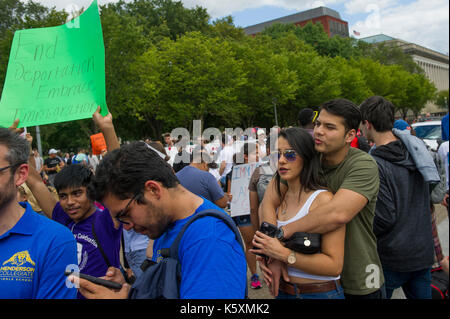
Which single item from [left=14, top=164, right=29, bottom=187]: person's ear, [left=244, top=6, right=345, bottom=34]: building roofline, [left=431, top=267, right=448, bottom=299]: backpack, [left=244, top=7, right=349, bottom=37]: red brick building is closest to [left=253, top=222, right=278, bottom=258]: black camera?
[left=14, top=164, right=29, bottom=187]: person's ear

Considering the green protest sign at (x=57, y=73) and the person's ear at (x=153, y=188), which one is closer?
the person's ear at (x=153, y=188)

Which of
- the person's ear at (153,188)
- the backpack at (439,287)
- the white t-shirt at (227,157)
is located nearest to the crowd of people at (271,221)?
the person's ear at (153,188)

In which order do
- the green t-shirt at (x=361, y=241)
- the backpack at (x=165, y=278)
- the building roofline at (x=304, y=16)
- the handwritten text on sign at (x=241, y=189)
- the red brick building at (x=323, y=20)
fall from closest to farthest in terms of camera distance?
the backpack at (x=165, y=278), the green t-shirt at (x=361, y=241), the handwritten text on sign at (x=241, y=189), the red brick building at (x=323, y=20), the building roofline at (x=304, y=16)

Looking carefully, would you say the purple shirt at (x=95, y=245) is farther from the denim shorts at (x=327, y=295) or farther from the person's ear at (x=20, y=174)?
the denim shorts at (x=327, y=295)

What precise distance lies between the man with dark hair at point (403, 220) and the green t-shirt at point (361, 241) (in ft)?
1.40

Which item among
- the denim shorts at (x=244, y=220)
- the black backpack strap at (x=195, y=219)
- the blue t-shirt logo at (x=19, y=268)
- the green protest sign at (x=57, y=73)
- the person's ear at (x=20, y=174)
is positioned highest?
the green protest sign at (x=57, y=73)

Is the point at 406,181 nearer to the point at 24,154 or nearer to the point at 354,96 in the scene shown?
the point at 24,154

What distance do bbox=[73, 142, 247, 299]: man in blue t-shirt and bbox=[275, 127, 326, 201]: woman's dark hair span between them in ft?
2.88

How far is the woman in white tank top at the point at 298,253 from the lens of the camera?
83.4 inches

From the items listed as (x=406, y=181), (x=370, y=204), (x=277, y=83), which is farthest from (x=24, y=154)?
(x=277, y=83)

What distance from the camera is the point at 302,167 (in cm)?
239

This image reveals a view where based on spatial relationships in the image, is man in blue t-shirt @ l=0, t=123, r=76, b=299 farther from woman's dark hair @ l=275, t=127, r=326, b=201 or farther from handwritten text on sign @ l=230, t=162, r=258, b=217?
handwritten text on sign @ l=230, t=162, r=258, b=217

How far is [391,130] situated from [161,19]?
4195cm

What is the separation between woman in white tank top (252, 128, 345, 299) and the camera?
2117 mm
